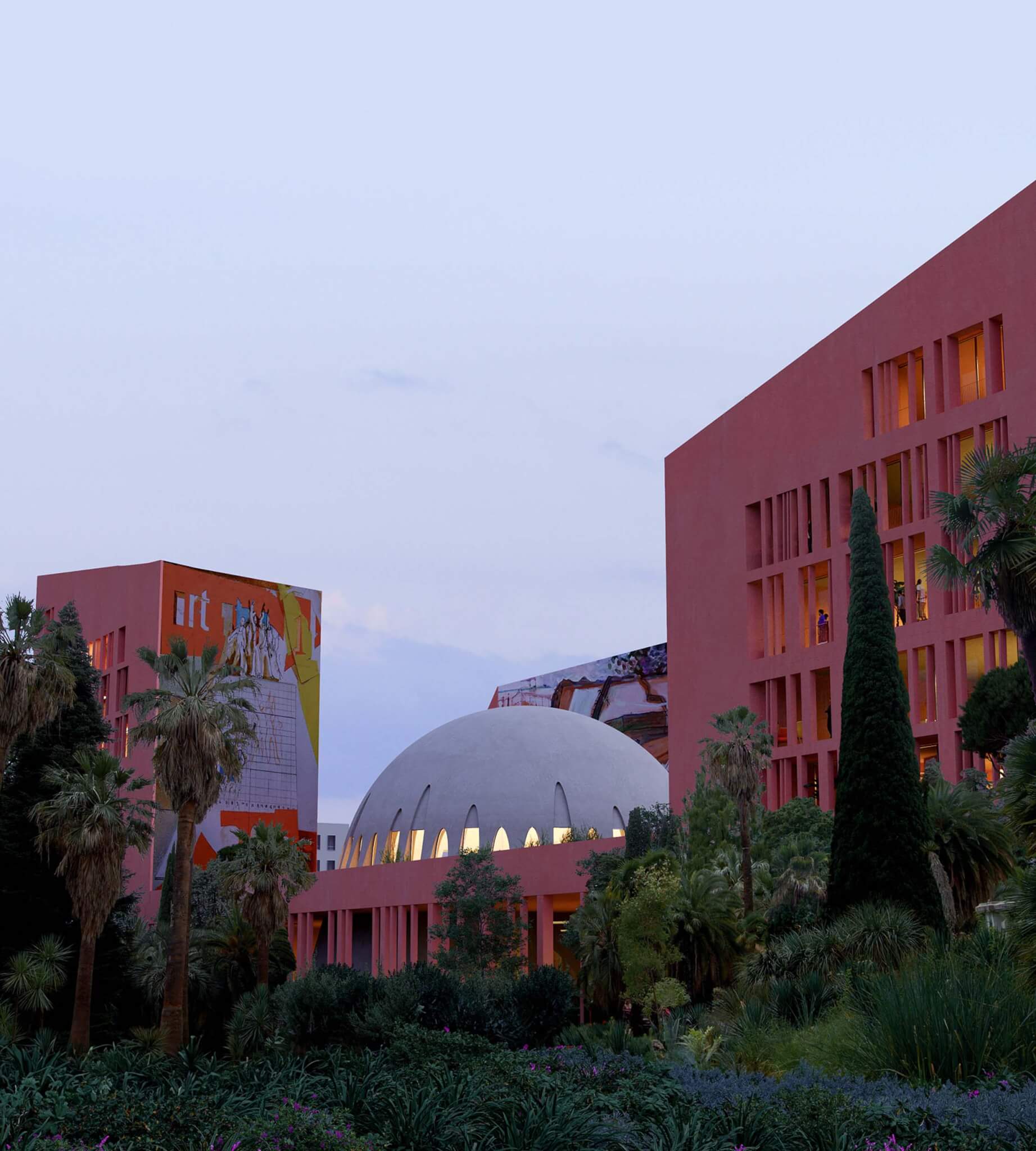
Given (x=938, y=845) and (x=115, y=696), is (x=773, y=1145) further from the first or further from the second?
(x=115, y=696)

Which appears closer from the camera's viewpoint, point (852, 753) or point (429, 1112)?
point (429, 1112)

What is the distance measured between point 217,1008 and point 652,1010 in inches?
1079

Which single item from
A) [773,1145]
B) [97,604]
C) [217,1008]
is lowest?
[217,1008]

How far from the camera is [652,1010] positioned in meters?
42.5

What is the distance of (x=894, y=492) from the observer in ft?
192

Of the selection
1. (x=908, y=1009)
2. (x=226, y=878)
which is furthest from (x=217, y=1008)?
(x=908, y=1009)

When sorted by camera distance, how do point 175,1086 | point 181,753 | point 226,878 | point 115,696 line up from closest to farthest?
point 175,1086, point 181,753, point 226,878, point 115,696

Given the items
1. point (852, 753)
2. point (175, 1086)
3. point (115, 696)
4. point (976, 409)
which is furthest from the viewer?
point (115, 696)

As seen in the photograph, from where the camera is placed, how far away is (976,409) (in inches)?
2063

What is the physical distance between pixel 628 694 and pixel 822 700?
270ft

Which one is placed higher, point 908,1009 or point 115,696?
point 115,696

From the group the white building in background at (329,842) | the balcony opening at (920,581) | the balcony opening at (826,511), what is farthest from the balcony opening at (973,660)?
the white building in background at (329,842)

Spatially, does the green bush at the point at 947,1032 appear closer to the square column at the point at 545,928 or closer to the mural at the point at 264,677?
the square column at the point at 545,928

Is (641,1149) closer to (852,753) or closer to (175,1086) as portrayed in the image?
(175,1086)
